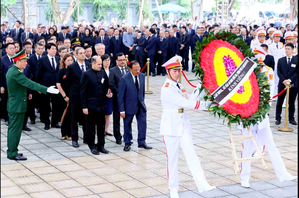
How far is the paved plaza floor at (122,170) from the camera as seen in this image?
7109 millimetres

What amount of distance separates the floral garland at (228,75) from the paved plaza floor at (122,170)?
1.22 m

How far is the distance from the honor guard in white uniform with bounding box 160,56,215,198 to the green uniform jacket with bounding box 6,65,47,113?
272cm

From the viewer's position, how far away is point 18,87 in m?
8.79

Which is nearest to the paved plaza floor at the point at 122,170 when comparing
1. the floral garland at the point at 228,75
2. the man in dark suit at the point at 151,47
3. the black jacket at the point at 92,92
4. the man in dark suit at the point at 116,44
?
the black jacket at the point at 92,92

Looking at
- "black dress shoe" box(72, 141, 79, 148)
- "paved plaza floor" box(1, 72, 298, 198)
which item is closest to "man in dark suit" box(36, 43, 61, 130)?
"paved plaza floor" box(1, 72, 298, 198)

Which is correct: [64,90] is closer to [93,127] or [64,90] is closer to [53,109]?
[53,109]

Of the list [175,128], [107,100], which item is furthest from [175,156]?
[107,100]

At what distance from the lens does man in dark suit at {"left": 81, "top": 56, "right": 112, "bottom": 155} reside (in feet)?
30.0

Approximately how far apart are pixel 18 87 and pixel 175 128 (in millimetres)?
3438

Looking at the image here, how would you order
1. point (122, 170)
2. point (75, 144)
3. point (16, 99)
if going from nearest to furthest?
point (122, 170), point (16, 99), point (75, 144)

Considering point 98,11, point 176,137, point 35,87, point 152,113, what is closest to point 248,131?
point 176,137

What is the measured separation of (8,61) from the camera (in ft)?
37.9

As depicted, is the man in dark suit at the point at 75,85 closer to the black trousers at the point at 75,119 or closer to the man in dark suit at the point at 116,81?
the black trousers at the point at 75,119

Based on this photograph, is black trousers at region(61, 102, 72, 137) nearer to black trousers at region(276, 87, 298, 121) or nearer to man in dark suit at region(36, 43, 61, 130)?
man in dark suit at region(36, 43, 61, 130)
